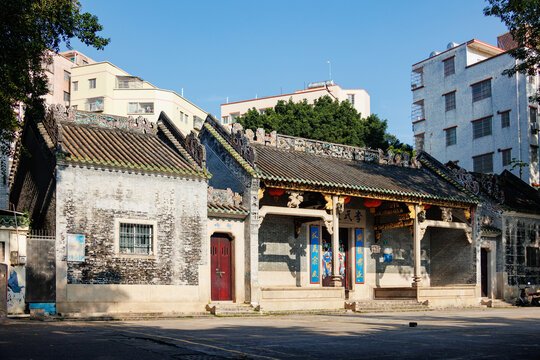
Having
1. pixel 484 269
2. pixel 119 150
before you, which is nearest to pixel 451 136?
pixel 484 269

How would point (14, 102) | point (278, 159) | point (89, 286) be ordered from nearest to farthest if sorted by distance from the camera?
1. point (14, 102)
2. point (89, 286)
3. point (278, 159)

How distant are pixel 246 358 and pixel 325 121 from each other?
31.5m

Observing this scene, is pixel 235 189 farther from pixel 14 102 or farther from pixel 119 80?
pixel 119 80

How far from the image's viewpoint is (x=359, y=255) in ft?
78.6

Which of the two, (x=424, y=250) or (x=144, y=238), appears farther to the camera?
(x=424, y=250)

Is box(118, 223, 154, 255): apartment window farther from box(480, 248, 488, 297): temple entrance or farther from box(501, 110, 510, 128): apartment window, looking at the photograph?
box(501, 110, 510, 128): apartment window

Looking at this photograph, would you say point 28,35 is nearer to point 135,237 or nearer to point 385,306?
point 135,237

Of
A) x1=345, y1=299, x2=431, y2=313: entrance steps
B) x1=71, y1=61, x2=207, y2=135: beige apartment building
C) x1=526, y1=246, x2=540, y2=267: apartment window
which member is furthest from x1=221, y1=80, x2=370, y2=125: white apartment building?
x1=345, y1=299, x2=431, y2=313: entrance steps

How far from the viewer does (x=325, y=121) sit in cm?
3866

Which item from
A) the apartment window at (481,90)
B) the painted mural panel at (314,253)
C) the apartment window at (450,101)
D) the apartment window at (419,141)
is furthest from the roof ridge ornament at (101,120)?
the apartment window at (419,141)

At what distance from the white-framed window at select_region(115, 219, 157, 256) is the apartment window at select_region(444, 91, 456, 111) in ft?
93.8

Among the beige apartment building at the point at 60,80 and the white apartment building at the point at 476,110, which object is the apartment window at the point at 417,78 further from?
the beige apartment building at the point at 60,80

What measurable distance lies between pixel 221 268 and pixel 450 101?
26.9 metres

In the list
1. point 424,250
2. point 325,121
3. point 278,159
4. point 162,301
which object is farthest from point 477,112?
point 162,301
